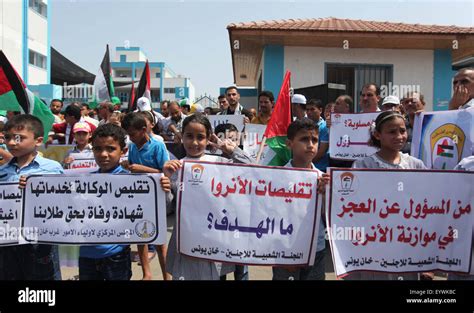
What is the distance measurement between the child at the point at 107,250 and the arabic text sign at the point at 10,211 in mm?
532

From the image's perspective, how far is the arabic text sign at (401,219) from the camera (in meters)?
3.16

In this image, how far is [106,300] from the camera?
3191 mm

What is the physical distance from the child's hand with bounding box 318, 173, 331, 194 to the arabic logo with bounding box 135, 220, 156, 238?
1.28 metres

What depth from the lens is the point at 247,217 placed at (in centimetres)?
322

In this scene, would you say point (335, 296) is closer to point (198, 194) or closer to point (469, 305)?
point (469, 305)

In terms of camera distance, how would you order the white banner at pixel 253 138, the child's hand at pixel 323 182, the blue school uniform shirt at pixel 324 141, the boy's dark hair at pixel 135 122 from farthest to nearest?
the white banner at pixel 253 138 < the blue school uniform shirt at pixel 324 141 < the boy's dark hair at pixel 135 122 < the child's hand at pixel 323 182

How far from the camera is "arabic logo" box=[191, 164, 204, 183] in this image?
3.21m

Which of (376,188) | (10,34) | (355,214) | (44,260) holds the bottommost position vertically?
(44,260)

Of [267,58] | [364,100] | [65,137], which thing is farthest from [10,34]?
[364,100]

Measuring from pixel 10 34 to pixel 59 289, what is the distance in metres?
27.3

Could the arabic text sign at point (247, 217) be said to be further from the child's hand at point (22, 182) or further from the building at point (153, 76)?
the building at point (153, 76)

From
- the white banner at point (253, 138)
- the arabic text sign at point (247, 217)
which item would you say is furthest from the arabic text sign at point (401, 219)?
the white banner at point (253, 138)

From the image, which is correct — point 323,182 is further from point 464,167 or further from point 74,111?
point 74,111

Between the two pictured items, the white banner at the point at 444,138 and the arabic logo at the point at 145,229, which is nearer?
the arabic logo at the point at 145,229
